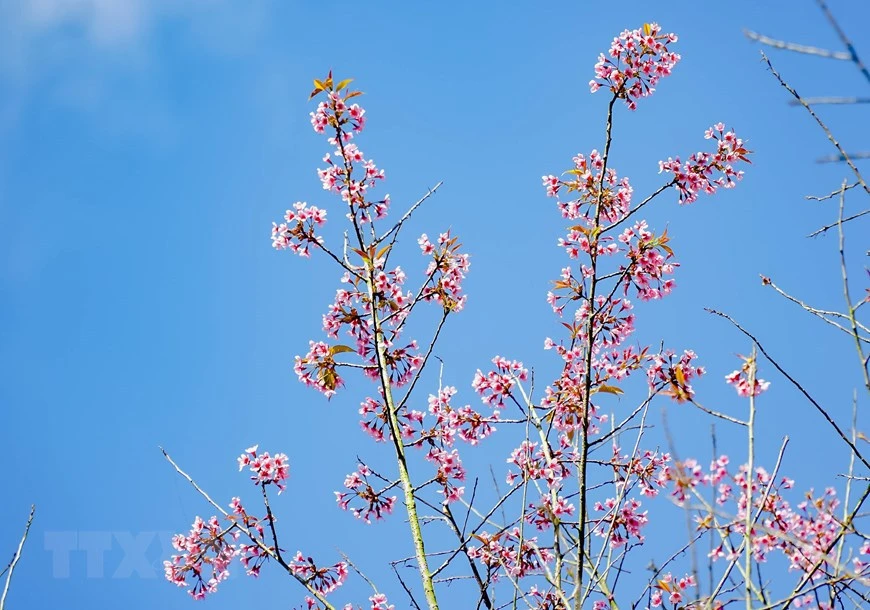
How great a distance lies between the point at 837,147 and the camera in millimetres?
2902

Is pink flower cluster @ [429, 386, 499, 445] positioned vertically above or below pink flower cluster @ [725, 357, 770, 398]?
above

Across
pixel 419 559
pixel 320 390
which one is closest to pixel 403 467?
pixel 419 559

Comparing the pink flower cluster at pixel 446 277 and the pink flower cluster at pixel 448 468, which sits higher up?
the pink flower cluster at pixel 446 277

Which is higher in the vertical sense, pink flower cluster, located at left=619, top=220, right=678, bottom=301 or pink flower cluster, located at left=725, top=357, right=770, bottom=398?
pink flower cluster, located at left=619, top=220, right=678, bottom=301

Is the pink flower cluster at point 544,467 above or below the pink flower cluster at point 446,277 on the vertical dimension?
below

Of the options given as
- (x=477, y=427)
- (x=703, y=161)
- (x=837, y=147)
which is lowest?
(x=837, y=147)

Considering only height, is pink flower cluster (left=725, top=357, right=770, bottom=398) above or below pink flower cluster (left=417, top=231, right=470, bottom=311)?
below

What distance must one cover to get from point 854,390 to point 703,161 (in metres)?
2.42

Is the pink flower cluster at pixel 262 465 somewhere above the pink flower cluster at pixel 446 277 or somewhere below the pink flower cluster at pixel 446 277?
below

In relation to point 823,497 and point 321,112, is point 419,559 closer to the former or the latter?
point 823,497

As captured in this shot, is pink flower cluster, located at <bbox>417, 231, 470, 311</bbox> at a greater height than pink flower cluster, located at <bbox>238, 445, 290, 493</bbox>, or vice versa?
pink flower cluster, located at <bbox>417, 231, 470, 311</bbox>

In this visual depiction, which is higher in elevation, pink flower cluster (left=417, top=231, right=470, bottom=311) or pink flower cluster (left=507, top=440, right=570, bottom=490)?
pink flower cluster (left=417, top=231, right=470, bottom=311)

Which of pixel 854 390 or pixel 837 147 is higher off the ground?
pixel 837 147

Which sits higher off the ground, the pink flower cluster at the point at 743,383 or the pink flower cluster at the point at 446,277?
the pink flower cluster at the point at 446,277
